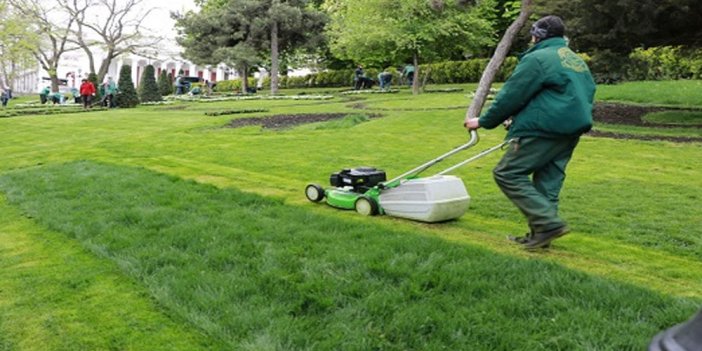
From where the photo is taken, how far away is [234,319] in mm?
3297

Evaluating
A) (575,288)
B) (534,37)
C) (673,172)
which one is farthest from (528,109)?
(673,172)

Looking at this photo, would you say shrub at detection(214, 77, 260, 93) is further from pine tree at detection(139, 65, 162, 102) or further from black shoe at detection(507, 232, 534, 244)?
black shoe at detection(507, 232, 534, 244)

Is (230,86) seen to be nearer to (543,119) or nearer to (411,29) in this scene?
(411,29)

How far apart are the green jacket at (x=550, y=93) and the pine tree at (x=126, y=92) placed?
2732 centimetres

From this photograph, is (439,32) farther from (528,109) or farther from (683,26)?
(528,109)

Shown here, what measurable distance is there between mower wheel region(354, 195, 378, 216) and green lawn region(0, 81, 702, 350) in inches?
6.0

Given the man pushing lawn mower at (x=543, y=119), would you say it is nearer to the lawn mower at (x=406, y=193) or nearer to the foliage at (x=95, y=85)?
the lawn mower at (x=406, y=193)

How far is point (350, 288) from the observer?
3.68 metres

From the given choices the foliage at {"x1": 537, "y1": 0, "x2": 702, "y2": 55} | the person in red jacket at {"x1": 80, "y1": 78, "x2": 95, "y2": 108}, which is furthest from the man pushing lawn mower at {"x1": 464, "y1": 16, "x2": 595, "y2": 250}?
the person in red jacket at {"x1": 80, "y1": 78, "x2": 95, "y2": 108}

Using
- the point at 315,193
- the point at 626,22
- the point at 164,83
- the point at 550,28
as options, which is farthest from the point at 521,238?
the point at 164,83

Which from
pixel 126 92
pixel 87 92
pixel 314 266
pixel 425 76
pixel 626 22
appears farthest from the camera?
pixel 425 76

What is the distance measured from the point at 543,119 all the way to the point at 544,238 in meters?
0.89

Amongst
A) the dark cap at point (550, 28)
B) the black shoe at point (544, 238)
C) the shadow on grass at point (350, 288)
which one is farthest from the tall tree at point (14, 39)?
the black shoe at point (544, 238)

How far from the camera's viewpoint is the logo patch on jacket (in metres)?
4.39
